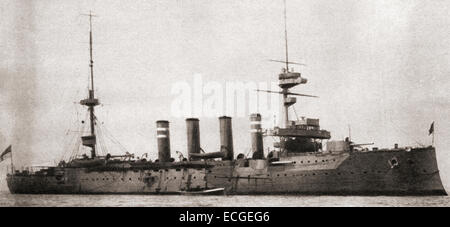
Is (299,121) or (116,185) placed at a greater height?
(299,121)

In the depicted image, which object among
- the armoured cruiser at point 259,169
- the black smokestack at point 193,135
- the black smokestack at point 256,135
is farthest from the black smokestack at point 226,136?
the black smokestack at point 193,135

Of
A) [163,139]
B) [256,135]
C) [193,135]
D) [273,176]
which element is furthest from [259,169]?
[163,139]

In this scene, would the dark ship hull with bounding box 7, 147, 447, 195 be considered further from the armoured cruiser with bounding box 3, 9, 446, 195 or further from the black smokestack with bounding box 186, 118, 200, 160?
the black smokestack with bounding box 186, 118, 200, 160

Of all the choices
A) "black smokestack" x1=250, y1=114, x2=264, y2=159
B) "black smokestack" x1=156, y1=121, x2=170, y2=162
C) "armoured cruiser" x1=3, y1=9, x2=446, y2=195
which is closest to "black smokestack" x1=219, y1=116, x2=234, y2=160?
"armoured cruiser" x1=3, y1=9, x2=446, y2=195

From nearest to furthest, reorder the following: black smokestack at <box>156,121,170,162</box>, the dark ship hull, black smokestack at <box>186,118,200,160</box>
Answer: the dark ship hull, black smokestack at <box>186,118,200,160</box>, black smokestack at <box>156,121,170,162</box>
